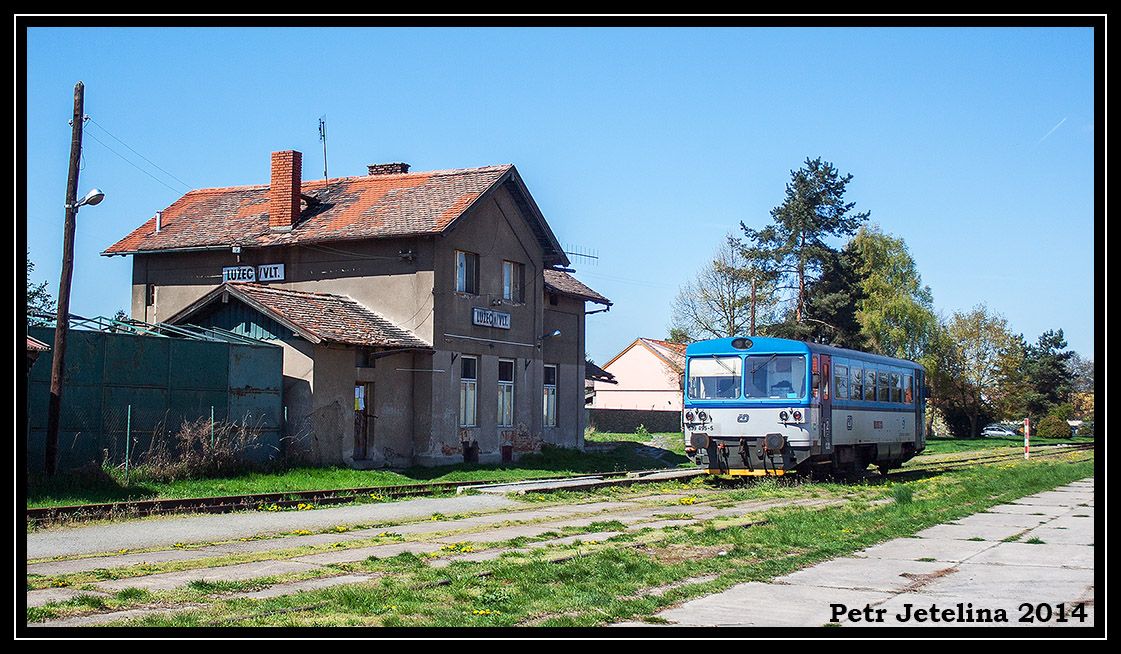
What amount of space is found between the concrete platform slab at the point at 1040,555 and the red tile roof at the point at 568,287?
79.1 ft

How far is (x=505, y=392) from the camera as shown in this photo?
106 feet

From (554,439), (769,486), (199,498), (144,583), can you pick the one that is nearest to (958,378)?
(554,439)

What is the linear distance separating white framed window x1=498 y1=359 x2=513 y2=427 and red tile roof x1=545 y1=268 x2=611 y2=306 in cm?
414

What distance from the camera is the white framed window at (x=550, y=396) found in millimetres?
36031

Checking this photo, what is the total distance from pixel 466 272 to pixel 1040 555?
20988 millimetres

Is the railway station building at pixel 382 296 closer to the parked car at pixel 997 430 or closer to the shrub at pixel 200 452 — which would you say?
the shrub at pixel 200 452

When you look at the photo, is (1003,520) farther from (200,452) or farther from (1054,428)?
(1054,428)

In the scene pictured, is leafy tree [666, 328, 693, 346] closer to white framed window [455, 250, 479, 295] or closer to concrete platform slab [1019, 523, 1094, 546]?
white framed window [455, 250, 479, 295]

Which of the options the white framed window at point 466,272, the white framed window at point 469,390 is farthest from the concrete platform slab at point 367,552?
the white framed window at point 466,272

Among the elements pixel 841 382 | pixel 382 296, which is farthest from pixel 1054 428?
pixel 382 296

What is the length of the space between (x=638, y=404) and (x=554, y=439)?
141 feet

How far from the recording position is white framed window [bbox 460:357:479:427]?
101 feet
